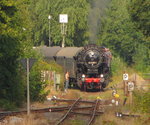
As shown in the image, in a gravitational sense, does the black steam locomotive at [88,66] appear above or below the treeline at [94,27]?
below

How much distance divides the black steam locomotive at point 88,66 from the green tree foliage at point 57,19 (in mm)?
25153

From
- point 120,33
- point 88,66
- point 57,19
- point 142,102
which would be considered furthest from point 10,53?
point 120,33

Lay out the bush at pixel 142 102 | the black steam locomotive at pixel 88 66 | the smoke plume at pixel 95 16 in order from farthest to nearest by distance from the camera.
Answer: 1. the smoke plume at pixel 95 16
2. the black steam locomotive at pixel 88 66
3. the bush at pixel 142 102

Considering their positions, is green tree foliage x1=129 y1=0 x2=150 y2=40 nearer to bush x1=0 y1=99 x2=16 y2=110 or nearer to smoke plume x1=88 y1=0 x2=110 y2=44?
bush x1=0 y1=99 x2=16 y2=110

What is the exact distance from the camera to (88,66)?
3125cm

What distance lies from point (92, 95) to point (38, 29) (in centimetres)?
3258

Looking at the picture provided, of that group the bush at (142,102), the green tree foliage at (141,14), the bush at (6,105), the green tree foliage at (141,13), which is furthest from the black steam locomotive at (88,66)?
the bush at (142,102)

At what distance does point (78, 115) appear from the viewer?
19.9 meters

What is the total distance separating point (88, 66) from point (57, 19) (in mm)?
28387

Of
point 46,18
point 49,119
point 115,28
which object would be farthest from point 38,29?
point 49,119

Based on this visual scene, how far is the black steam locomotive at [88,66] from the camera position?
31281mm

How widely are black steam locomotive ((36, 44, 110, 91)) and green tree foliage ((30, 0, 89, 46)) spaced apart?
2515cm

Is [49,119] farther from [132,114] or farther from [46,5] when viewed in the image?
[46,5]

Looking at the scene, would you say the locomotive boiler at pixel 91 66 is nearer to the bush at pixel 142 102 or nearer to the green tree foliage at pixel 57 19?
the bush at pixel 142 102
